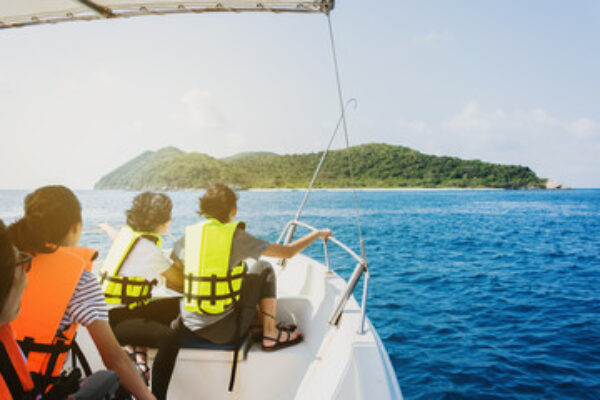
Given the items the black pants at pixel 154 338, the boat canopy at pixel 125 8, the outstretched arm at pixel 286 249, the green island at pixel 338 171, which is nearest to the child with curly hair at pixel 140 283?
the black pants at pixel 154 338

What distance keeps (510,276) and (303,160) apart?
86.4m

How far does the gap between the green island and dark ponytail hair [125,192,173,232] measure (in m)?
79.1

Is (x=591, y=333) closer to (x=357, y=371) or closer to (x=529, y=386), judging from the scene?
(x=529, y=386)

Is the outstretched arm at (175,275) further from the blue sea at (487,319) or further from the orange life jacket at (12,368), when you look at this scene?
the orange life jacket at (12,368)

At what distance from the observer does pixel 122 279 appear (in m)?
2.12

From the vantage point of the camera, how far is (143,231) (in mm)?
2188

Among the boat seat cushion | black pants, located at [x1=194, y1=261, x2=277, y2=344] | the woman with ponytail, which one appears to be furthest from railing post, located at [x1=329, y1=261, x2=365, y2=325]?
the woman with ponytail

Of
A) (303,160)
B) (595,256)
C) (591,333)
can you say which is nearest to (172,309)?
(591,333)

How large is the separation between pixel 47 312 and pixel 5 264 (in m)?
0.43

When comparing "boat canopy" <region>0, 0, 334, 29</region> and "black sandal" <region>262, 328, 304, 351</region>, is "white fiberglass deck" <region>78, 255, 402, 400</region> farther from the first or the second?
"boat canopy" <region>0, 0, 334, 29</region>

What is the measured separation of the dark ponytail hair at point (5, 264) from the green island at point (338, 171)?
80424 mm

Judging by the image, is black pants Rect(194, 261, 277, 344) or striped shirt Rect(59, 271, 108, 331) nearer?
striped shirt Rect(59, 271, 108, 331)

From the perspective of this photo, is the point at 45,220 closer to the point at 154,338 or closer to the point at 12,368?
the point at 12,368

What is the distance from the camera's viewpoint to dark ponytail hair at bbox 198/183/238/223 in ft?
7.26
